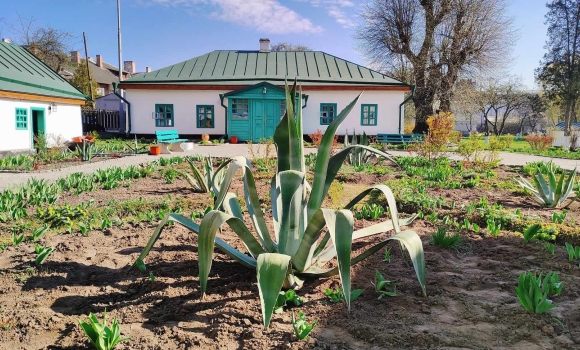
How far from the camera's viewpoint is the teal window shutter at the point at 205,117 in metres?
22.5

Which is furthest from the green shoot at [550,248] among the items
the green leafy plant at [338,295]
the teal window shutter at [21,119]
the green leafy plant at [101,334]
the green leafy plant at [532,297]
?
the teal window shutter at [21,119]

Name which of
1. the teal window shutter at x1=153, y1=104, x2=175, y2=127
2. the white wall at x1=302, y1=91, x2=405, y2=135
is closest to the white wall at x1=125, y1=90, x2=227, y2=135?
the teal window shutter at x1=153, y1=104, x2=175, y2=127

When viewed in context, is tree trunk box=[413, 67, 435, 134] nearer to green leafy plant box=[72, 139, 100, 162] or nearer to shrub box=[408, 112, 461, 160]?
shrub box=[408, 112, 461, 160]

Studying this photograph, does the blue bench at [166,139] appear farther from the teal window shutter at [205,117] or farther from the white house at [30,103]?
the teal window shutter at [205,117]

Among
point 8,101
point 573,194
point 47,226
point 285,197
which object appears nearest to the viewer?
point 285,197

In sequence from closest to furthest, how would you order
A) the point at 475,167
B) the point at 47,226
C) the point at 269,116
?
the point at 47,226
the point at 475,167
the point at 269,116

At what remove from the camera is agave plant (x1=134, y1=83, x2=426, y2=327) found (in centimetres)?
201

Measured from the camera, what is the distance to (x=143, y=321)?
237 centimetres

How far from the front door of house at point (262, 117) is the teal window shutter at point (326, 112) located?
2.46 meters

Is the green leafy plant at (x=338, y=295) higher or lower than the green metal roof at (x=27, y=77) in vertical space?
lower

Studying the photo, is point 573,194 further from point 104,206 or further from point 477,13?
point 477,13

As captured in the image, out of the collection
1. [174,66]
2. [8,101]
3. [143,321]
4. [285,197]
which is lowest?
[143,321]

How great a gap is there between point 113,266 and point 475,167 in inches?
370

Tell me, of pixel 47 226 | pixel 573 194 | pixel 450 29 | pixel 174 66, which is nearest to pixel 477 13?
pixel 450 29
